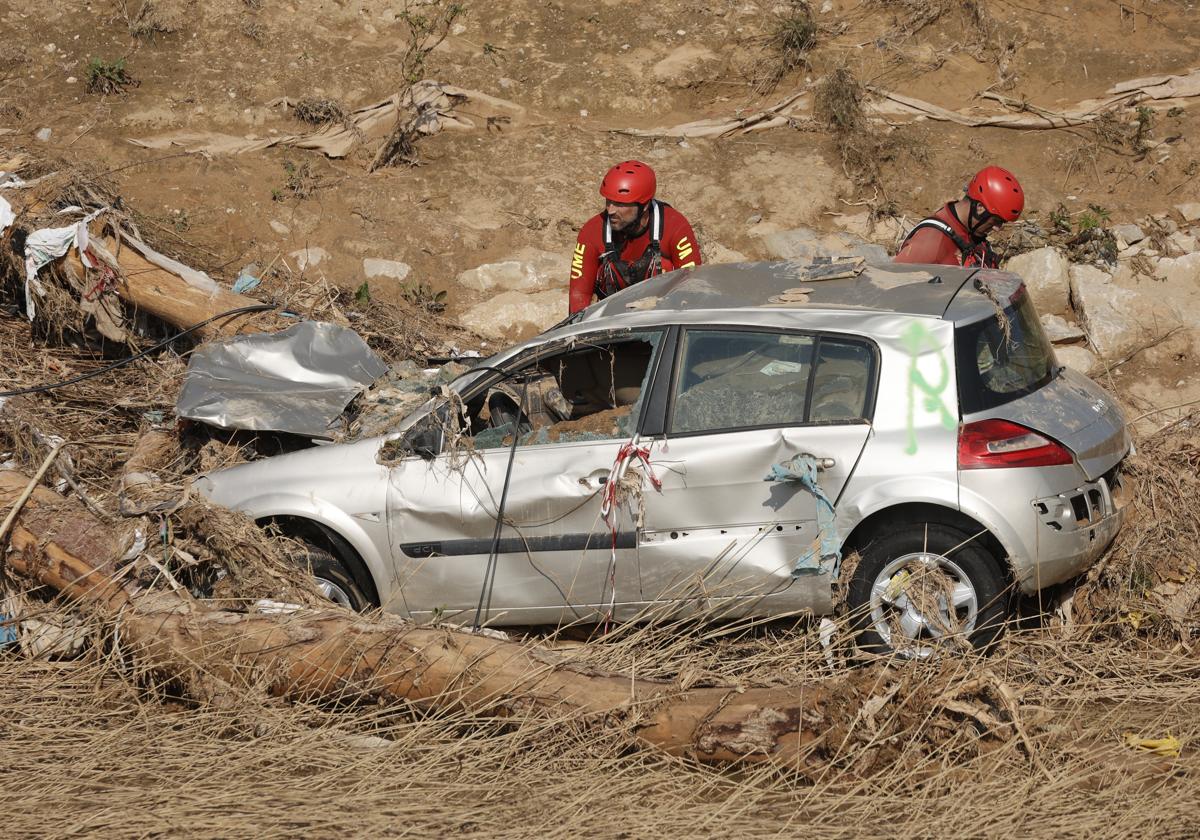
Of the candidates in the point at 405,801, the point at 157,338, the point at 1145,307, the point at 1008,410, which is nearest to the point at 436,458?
the point at 405,801

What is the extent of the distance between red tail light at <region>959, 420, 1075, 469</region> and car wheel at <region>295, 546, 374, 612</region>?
2.83 meters

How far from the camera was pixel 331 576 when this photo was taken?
5.79 meters

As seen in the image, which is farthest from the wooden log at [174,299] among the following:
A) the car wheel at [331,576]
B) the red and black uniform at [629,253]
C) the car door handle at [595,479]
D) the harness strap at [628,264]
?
the car door handle at [595,479]

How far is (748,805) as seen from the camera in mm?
4355

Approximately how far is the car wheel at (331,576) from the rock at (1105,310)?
20.3ft

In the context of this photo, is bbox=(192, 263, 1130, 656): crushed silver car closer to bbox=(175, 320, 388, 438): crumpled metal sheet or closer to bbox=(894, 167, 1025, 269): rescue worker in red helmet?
bbox=(175, 320, 388, 438): crumpled metal sheet

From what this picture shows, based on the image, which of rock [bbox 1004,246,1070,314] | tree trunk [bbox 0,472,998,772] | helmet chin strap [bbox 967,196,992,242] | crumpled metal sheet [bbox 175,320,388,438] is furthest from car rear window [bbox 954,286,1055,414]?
rock [bbox 1004,246,1070,314]

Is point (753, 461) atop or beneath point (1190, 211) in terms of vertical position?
beneath

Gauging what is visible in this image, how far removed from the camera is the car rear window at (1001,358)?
5.14 metres

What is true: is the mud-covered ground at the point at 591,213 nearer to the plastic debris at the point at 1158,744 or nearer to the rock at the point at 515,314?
the plastic debris at the point at 1158,744

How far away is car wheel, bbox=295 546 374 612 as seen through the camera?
19.0 feet

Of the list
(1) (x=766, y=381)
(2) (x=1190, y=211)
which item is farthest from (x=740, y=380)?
(2) (x=1190, y=211)

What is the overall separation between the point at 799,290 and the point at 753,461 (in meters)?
0.95

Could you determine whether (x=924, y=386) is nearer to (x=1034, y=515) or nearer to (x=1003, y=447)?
(x=1003, y=447)
